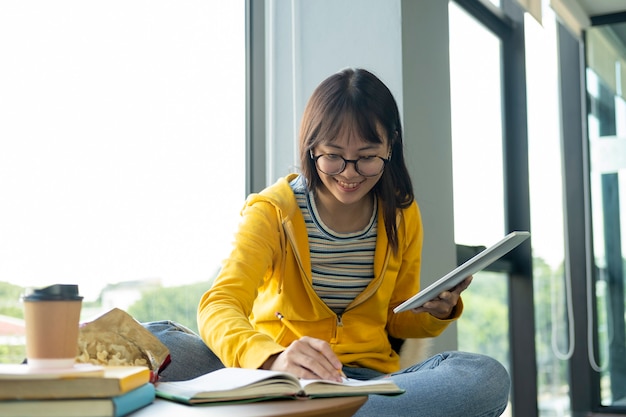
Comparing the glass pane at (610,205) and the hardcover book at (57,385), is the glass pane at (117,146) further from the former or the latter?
the glass pane at (610,205)

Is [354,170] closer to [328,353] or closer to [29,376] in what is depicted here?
[328,353]

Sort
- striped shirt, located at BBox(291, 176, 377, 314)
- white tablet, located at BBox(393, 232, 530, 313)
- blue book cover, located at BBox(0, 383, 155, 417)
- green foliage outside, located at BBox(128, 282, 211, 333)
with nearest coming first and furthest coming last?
blue book cover, located at BBox(0, 383, 155, 417) < white tablet, located at BBox(393, 232, 530, 313) < striped shirt, located at BBox(291, 176, 377, 314) < green foliage outside, located at BBox(128, 282, 211, 333)

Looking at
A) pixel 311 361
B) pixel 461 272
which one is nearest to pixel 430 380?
pixel 461 272

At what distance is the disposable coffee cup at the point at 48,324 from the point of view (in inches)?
36.8

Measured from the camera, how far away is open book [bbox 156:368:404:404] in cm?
100

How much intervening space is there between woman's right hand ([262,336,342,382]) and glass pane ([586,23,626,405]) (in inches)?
130

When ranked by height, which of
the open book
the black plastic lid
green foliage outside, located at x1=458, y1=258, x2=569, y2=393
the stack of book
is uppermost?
the black plastic lid

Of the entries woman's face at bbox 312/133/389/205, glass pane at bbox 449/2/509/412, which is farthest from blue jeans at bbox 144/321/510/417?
glass pane at bbox 449/2/509/412

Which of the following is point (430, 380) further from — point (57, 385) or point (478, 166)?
point (478, 166)

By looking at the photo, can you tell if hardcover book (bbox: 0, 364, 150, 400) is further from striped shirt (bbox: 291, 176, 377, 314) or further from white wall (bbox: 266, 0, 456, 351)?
white wall (bbox: 266, 0, 456, 351)

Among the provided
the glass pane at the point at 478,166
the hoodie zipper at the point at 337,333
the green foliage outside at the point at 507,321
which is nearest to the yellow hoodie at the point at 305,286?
the hoodie zipper at the point at 337,333

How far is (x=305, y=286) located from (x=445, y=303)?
30cm

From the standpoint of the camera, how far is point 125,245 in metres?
2.05

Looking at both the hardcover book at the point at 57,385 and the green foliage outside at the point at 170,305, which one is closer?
the hardcover book at the point at 57,385
